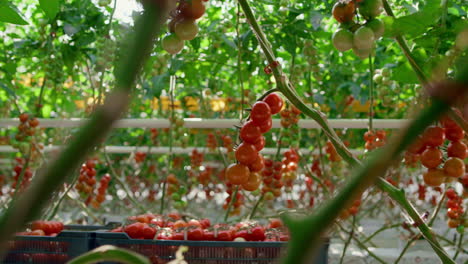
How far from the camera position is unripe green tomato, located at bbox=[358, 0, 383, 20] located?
2.14ft

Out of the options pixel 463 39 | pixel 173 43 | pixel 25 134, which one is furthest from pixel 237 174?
pixel 25 134

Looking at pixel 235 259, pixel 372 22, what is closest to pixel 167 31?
pixel 372 22

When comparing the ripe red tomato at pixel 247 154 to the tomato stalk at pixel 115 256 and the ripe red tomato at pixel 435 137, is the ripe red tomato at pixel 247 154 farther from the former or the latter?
the tomato stalk at pixel 115 256

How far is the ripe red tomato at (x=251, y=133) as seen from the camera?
2.72ft

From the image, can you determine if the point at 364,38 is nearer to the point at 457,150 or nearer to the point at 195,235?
→ the point at 457,150

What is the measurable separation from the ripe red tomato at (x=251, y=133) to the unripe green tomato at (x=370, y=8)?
26cm

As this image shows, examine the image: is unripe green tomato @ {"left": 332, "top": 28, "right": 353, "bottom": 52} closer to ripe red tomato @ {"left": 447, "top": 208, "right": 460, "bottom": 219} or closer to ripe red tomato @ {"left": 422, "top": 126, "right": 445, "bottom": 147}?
ripe red tomato @ {"left": 422, "top": 126, "right": 445, "bottom": 147}

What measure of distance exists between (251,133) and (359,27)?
0.25 m

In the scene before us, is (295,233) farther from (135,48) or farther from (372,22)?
(372,22)

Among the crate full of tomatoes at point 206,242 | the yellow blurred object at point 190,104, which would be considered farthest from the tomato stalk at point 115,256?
the yellow blurred object at point 190,104

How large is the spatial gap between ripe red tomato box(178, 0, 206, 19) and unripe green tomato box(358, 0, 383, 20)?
236 millimetres

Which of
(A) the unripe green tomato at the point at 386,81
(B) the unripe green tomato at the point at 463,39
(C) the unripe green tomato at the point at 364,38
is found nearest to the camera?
(B) the unripe green tomato at the point at 463,39

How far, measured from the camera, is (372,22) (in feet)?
2.16

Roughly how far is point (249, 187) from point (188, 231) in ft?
Result: 2.01
